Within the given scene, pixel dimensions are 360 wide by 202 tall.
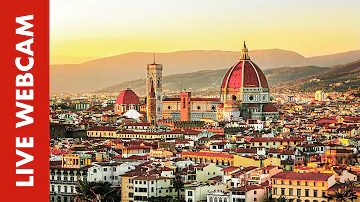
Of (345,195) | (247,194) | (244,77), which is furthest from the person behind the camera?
(244,77)

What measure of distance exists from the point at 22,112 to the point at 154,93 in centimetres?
8868

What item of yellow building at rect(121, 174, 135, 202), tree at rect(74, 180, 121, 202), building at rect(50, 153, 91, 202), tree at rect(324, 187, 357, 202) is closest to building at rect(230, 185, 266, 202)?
tree at rect(324, 187, 357, 202)

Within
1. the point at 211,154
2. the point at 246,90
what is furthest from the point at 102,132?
the point at 211,154

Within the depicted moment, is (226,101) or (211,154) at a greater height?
(226,101)

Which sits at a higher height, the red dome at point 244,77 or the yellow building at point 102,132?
the red dome at point 244,77

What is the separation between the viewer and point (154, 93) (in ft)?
350

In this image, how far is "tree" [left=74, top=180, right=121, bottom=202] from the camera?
38531mm

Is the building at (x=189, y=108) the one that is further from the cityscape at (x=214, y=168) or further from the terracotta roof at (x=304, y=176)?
the terracotta roof at (x=304, y=176)

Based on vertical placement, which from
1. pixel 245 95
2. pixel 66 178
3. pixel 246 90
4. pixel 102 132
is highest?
pixel 246 90

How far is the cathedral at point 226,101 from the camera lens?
10600 centimetres

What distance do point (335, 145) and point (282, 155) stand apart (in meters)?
7.86

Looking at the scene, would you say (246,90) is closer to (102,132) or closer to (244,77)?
(244,77)

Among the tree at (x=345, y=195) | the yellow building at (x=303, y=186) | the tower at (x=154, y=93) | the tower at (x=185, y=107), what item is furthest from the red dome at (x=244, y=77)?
the tree at (x=345, y=195)

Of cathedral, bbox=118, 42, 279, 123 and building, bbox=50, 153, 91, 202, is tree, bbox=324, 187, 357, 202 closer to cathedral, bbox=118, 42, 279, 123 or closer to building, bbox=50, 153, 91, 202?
building, bbox=50, 153, 91, 202
